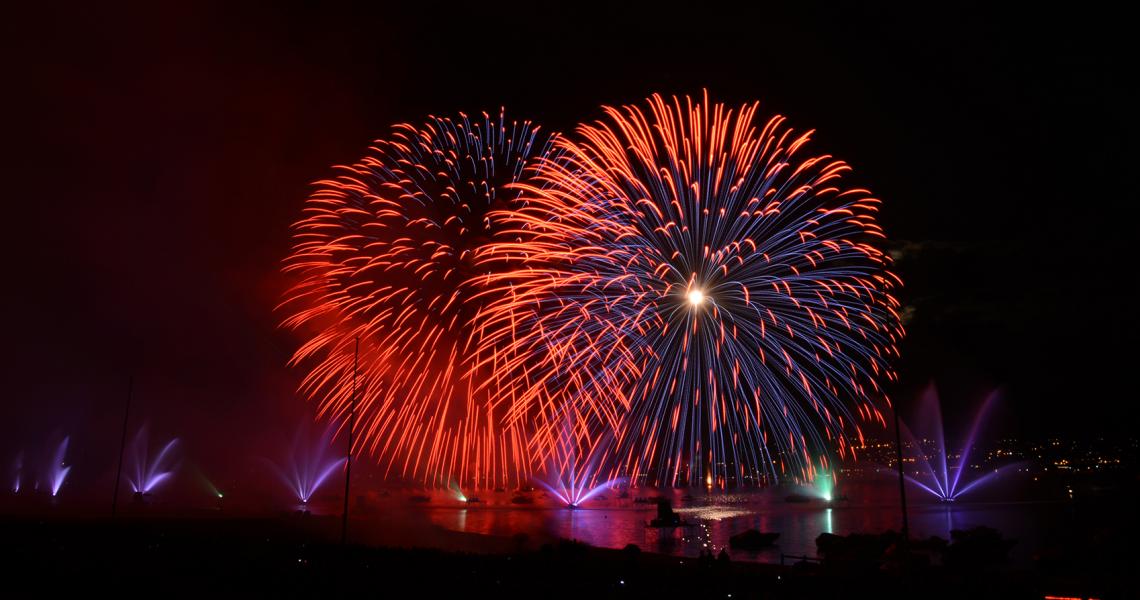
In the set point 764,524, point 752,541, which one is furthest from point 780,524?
point 752,541

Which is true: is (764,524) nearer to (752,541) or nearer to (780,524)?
(780,524)

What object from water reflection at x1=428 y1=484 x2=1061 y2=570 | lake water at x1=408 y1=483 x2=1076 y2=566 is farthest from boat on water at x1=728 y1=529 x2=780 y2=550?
lake water at x1=408 y1=483 x2=1076 y2=566

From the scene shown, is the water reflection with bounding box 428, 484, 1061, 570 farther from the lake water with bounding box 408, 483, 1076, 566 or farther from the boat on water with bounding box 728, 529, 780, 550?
the boat on water with bounding box 728, 529, 780, 550

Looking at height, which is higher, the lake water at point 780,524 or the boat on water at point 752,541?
the boat on water at point 752,541

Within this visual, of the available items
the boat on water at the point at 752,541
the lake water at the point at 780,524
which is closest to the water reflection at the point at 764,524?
the lake water at the point at 780,524

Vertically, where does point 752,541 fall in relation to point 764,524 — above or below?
above

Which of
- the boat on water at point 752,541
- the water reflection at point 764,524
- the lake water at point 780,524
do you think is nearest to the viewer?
the boat on water at point 752,541

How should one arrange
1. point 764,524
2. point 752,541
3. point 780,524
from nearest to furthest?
point 752,541
point 780,524
point 764,524

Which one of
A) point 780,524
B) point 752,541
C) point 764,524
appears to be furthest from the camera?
point 764,524

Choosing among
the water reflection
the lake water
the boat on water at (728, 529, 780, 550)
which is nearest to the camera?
the boat on water at (728, 529, 780, 550)

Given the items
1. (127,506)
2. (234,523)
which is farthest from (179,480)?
(234,523)

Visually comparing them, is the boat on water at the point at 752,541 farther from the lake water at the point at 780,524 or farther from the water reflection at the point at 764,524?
the lake water at the point at 780,524

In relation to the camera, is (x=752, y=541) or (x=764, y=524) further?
(x=764, y=524)

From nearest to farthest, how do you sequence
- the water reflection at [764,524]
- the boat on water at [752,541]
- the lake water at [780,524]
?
the boat on water at [752,541] → the lake water at [780,524] → the water reflection at [764,524]
